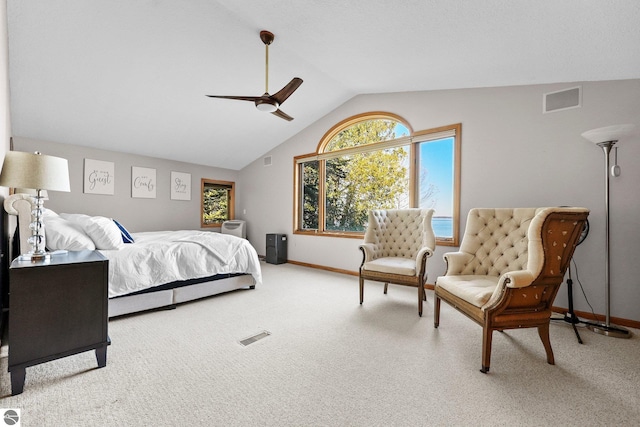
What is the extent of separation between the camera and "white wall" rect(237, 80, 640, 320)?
2660 millimetres

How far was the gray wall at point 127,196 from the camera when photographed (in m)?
4.44

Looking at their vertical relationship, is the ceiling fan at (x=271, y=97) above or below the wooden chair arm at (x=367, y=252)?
above

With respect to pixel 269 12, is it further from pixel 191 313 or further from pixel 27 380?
pixel 27 380

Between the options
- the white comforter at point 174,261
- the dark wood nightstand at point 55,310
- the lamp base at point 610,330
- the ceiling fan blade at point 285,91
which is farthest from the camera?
the ceiling fan blade at point 285,91

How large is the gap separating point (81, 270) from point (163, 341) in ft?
2.89

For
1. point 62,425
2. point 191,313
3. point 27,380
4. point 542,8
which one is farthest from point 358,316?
point 542,8

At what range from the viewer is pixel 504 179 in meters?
3.31

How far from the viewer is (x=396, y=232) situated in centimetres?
366

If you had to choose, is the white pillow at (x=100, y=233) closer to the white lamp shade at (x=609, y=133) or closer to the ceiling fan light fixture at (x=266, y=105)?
the ceiling fan light fixture at (x=266, y=105)

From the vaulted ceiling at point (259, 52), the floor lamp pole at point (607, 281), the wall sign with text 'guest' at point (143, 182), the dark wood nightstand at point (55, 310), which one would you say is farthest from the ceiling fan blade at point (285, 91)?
the wall sign with text 'guest' at point (143, 182)

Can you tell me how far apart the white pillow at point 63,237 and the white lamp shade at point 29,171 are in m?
0.97

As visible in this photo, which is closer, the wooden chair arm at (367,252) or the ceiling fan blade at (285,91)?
the ceiling fan blade at (285,91)


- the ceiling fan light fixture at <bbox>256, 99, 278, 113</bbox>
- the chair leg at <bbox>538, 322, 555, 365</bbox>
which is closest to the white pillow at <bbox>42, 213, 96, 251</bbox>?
the ceiling fan light fixture at <bbox>256, 99, 278, 113</bbox>

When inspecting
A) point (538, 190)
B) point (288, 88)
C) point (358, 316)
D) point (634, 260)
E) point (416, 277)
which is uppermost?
point (288, 88)
